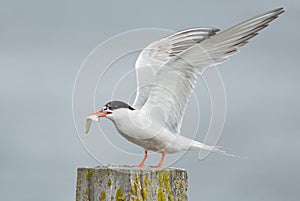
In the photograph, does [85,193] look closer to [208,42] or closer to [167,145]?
[167,145]

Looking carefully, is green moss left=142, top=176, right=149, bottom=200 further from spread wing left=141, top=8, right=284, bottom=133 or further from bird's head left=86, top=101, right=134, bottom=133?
spread wing left=141, top=8, right=284, bottom=133

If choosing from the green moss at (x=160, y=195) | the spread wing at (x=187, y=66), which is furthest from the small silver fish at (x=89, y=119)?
the green moss at (x=160, y=195)

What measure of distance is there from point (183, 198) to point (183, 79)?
218 centimetres

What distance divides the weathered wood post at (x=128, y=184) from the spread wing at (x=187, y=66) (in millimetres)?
1898

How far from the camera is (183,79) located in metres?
7.71

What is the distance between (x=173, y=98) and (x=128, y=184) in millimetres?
2574

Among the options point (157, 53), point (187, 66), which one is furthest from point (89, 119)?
point (157, 53)

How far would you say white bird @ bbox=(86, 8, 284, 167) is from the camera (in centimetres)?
723

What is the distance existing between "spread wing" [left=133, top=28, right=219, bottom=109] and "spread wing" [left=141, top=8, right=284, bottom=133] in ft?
1.27

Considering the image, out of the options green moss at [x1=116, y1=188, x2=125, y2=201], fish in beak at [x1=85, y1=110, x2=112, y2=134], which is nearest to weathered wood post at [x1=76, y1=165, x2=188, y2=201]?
green moss at [x1=116, y1=188, x2=125, y2=201]

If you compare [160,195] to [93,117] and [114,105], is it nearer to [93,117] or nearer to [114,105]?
[93,117]

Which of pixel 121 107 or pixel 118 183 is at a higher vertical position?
pixel 121 107

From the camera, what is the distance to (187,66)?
7652 millimetres

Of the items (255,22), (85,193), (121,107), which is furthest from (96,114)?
(255,22)
